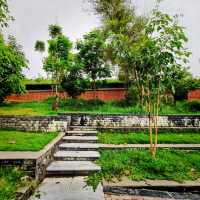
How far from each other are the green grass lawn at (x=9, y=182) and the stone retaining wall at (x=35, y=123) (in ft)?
16.3

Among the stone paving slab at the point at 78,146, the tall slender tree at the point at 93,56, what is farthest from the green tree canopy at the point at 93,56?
the stone paving slab at the point at 78,146

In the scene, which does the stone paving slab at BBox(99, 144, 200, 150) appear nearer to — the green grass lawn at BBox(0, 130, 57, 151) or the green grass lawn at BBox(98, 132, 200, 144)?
the green grass lawn at BBox(98, 132, 200, 144)

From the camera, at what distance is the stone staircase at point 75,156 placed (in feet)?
20.1

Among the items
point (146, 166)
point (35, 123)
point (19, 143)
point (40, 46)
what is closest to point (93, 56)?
point (35, 123)

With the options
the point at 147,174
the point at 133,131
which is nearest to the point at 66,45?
A: the point at 133,131

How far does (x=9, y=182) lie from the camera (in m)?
4.93

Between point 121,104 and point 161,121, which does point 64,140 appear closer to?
point 161,121

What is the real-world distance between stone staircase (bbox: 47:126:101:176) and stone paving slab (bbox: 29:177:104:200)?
0.30 meters

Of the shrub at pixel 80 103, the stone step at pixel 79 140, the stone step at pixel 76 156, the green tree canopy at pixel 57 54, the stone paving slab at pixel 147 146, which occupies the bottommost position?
the stone step at pixel 76 156

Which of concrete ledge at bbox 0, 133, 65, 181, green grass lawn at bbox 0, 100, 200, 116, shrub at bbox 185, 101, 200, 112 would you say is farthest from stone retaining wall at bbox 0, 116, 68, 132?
shrub at bbox 185, 101, 200, 112

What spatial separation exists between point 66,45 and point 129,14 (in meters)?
5.93

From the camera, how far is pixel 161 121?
11617 mm

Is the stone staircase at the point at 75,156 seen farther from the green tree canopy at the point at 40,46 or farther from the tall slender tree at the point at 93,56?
the green tree canopy at the point at 40,46

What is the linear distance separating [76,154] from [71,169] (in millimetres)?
1120
